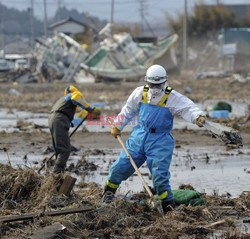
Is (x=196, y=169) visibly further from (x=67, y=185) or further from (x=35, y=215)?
(x=35, y=215)

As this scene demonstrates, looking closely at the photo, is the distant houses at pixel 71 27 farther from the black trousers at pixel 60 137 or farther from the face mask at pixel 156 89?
the face mask at pixel 156 89

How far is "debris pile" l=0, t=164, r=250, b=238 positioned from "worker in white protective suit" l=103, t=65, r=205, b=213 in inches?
12.6

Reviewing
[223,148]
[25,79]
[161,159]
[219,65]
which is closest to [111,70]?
[25,79]

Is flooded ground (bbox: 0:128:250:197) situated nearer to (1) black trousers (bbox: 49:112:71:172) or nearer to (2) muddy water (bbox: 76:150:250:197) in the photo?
(2) muddy water (bbox: 76:150:250:197)

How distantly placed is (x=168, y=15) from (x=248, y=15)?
8154mm

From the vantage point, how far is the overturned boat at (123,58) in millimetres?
50622

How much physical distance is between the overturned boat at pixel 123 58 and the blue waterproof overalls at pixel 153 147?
39.6m

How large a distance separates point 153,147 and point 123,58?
41641 millimetres

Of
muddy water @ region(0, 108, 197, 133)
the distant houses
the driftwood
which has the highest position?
the driftwood

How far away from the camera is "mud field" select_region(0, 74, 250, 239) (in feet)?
27.9

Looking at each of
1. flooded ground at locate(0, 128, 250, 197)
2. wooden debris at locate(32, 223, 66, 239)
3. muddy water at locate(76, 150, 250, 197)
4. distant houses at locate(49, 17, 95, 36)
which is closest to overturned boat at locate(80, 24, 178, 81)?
distant houses at locate(49, 17, 95, 36)

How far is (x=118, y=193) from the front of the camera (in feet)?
35.7

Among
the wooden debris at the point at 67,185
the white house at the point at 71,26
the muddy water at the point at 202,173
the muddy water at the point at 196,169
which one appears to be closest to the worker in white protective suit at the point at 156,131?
the wooden debris at the point at 67,185

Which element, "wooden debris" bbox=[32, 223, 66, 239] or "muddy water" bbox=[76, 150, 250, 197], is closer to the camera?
"wooden debris" bbox=[32, 223, 66, 239]
